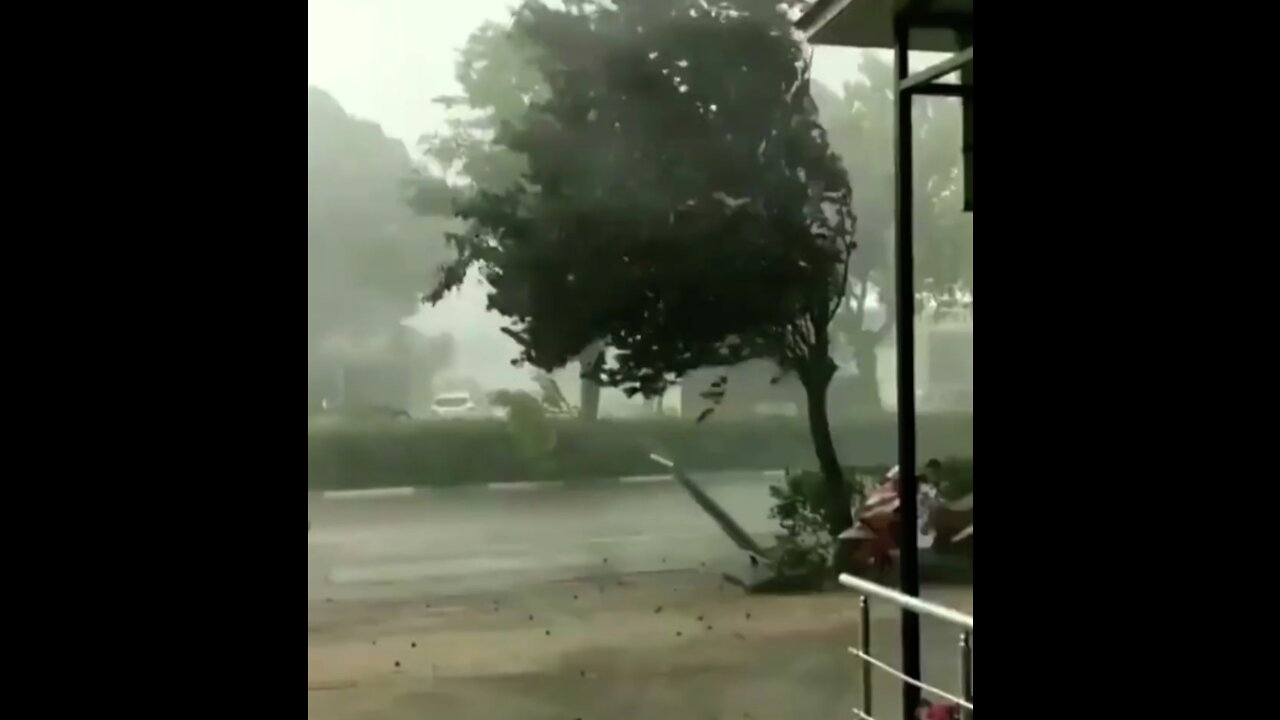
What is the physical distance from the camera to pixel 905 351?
5.28ft

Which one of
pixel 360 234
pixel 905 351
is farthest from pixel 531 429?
pixel 905 351

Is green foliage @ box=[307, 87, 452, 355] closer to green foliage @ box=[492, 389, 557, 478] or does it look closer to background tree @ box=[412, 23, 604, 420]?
background tree @ box=[412, 23, 604, 420]

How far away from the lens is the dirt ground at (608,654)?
1450 millimetres

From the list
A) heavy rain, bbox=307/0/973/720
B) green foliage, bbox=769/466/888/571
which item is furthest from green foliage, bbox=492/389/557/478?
green foliage, bbox=769/466/888/571

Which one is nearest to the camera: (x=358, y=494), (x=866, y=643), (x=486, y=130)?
(x=358, y=494)

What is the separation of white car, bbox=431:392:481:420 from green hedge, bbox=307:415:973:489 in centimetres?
1

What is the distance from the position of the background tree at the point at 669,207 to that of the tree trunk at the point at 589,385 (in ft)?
0.05

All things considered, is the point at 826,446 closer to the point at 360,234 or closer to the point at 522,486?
the point at 522,486

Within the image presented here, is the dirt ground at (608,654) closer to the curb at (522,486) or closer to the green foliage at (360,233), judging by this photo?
the curb at (522,486)

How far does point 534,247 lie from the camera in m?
1.52

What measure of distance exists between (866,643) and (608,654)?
39 cm

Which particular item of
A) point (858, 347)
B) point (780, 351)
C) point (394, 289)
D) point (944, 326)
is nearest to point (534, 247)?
point (394, 289)
